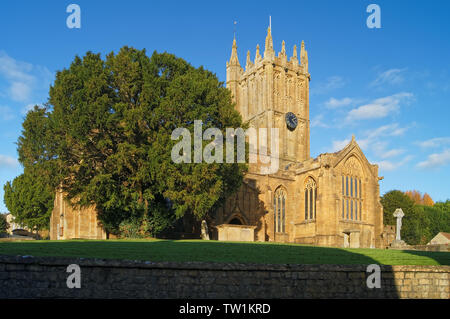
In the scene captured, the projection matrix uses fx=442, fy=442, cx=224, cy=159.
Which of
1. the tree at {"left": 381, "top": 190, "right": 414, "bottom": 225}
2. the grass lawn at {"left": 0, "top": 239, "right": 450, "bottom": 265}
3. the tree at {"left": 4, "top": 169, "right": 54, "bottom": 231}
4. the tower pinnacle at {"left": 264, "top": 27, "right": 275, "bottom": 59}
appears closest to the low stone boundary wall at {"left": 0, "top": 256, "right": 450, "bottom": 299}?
the grass lawn at {"left": 0, "top": 239, "right": 450, "bottom": 265}

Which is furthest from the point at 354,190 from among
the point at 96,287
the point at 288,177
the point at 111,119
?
the point at 96,287

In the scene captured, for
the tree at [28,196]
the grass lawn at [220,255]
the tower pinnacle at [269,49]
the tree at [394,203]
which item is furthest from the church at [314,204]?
the grass lawn at [220,255]

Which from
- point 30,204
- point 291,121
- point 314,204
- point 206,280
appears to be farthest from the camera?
point 291,121

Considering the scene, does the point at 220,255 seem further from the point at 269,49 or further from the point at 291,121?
the point at 269,49

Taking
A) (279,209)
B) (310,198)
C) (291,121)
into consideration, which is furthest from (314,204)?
(291,121)

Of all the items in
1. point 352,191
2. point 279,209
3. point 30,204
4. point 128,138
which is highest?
point 128,138

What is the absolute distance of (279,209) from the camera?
5050 cm

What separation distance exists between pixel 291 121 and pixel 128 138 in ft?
135

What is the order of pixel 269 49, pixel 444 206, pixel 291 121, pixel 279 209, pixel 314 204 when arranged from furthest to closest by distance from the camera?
pixel 444 206, pixel 269 49, pixel 291 121, pixel 279 209, pixel 314 204

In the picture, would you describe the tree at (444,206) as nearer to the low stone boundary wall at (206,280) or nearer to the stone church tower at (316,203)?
the stone church tower at (316,203)

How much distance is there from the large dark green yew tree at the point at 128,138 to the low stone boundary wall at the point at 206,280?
13.7 m

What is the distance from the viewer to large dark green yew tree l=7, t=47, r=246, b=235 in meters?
28.0

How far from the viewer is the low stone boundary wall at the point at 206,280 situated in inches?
525

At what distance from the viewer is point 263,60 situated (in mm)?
66875
